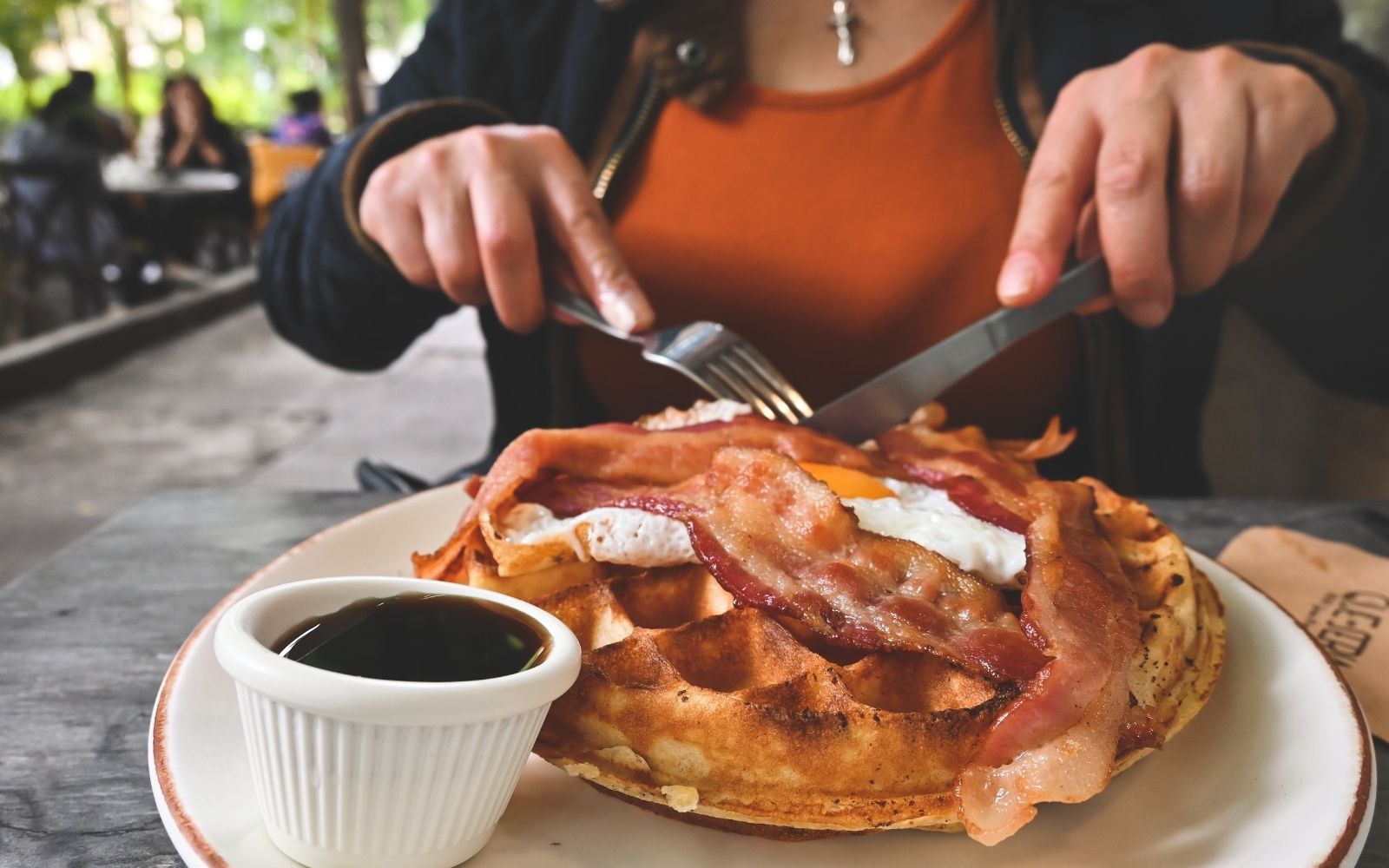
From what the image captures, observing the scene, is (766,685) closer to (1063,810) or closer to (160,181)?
(1063,810)

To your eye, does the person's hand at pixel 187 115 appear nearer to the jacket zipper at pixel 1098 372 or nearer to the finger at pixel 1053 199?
the jacket zipper at pixel 1098 372

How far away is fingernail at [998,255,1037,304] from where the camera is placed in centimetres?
118

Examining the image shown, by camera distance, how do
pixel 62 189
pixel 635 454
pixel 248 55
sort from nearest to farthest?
pixel 635 454, pixel 62 189, pixel 248 55

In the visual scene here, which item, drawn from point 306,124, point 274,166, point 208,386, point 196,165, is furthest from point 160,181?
point 208,386

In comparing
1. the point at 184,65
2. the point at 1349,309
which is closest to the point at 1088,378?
the point at 1349,309

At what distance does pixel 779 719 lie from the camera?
737 mm

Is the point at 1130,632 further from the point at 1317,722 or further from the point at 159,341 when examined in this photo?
the point at 159,341

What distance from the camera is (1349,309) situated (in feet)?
6.19

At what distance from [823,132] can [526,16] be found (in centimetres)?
66

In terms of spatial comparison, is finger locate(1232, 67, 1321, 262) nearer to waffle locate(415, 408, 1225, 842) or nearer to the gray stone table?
the gray stone table

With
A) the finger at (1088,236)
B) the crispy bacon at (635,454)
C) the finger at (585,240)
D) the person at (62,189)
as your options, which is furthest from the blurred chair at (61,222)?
the finger at (1088,236)

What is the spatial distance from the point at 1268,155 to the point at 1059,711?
1.02m

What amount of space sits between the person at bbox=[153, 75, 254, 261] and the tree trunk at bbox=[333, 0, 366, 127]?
170cm

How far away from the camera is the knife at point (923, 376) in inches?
46.6
